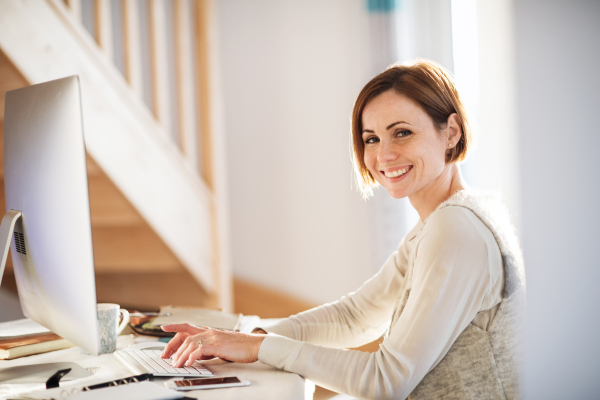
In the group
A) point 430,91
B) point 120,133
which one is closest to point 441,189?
point 430,91

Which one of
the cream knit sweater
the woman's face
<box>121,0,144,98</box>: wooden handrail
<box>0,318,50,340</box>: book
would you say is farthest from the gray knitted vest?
<box>121,0,144,98</box>: wooden handrail

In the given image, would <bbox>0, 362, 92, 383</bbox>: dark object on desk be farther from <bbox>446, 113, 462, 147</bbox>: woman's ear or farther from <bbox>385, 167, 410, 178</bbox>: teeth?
<bbox>446, 113, 462, 147</bbox>: woman's ear

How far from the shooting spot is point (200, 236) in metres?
2.45

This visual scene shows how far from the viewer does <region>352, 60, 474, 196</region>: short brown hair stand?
40.4 inches

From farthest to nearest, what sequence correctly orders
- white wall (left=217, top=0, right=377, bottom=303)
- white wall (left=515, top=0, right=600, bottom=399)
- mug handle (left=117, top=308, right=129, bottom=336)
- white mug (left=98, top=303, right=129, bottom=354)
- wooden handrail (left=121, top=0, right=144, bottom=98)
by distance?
white wall (left=217, top=0, right=377, bottom=303)
wooden handrail (left=121, top=0, right=144, bottom=98)
white wall (left=515, top=0, right=600, bottom=399)
mug handle (left=117, top=308, right=129, bottom=336)
white mug (left=98, top=303, right=129, bottom=354)

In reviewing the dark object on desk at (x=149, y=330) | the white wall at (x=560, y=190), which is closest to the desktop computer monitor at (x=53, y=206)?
the dark object on desk at (x=149, y=330)

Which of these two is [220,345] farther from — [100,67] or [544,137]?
[100,67]

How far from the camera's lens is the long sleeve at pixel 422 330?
31.7 inches

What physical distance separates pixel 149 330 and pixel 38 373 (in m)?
0.29

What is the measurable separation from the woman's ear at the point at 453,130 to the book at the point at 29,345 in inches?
34.6

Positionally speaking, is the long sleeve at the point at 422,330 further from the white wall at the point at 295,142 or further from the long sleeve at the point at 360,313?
the white wall at the point at 295,142

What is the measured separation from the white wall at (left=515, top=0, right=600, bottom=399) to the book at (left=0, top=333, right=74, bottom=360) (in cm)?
129

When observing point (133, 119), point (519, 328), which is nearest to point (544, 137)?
point (519, 328)

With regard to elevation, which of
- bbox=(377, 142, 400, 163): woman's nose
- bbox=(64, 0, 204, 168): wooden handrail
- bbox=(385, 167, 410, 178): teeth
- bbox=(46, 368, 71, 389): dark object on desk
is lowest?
bbox=(46, 368, 71, 389): dark object on desk
